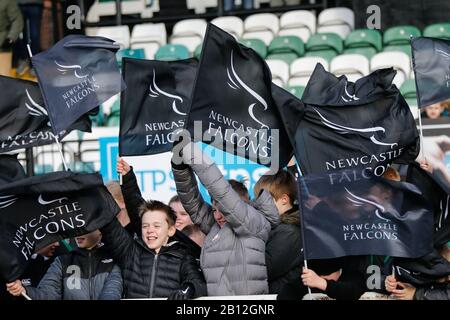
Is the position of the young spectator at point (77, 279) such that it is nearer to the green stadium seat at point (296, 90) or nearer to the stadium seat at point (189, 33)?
the green stadium seat at point (296, 90)

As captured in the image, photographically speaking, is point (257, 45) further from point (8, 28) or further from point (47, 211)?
point (47, 211)

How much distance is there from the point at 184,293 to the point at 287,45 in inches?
236

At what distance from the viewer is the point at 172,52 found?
12.7 m

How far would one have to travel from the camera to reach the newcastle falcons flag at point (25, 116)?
28.5ft

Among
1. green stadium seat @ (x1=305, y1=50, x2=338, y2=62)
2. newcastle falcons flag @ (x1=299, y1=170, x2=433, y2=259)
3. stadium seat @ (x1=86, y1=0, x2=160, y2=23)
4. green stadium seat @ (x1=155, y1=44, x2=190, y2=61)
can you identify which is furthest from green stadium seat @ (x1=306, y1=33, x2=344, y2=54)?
newcastle falcons flag @ (x1=299, y1=170, x2=433, y2=259)

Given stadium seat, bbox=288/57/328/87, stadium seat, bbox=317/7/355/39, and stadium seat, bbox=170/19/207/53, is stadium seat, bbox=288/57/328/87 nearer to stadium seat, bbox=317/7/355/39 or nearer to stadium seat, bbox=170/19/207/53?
stadium seat, bbox=317/7/355/39

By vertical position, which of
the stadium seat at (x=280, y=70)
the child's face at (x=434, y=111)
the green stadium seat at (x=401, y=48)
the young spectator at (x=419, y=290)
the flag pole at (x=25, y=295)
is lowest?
the flag pole at (x=25, y=295)

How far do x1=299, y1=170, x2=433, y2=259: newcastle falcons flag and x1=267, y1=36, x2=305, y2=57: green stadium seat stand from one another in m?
5.35

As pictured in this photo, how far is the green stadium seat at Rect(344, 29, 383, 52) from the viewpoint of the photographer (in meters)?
12.4

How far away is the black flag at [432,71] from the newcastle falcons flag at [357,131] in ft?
0.53

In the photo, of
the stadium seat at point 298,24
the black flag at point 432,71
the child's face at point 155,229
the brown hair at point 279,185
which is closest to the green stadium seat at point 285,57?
the stadium seat at point 298,24

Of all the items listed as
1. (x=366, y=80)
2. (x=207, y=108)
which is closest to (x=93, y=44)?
(x=207, y=108)

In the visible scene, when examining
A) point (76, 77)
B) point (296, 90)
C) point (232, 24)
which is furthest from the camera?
point (232, 24)

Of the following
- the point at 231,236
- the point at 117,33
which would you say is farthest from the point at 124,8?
the point at 231,236
